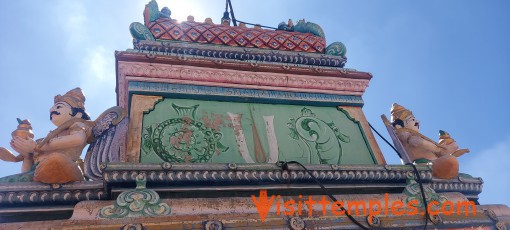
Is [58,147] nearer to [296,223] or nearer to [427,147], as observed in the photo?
[296,223]

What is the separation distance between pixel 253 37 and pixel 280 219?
119 inches

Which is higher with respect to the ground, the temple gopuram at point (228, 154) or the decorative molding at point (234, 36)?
the decorative molding at point (234, 36)

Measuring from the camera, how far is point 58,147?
3525 mm

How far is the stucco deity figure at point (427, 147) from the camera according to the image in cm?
396

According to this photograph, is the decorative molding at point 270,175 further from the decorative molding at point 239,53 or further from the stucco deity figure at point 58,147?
the decorative molding at point 239,53

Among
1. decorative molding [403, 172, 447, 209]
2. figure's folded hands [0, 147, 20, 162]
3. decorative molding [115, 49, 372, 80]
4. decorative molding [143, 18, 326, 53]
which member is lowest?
decorative molding [403, 172, 447, 209]

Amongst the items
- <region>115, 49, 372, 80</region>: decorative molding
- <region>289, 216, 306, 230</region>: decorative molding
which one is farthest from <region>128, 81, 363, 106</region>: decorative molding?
<region>289, 216, 306, 230</region>: decorative molding

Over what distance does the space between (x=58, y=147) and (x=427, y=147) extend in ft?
11.4

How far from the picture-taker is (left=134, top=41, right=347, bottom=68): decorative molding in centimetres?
479

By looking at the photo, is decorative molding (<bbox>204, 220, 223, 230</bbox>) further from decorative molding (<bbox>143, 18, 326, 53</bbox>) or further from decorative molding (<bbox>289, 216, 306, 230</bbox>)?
decorative molding (<bbox>143, 18, 326, 53</bbox>)

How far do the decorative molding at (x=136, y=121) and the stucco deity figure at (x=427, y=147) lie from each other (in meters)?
2.60

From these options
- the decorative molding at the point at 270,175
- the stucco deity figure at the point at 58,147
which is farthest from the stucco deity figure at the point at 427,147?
the stucco deity figure at the point at 58,147

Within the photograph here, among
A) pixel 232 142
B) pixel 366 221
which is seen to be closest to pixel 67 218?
pixel 232 142

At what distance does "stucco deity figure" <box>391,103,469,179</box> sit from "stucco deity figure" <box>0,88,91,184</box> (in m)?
3.17
